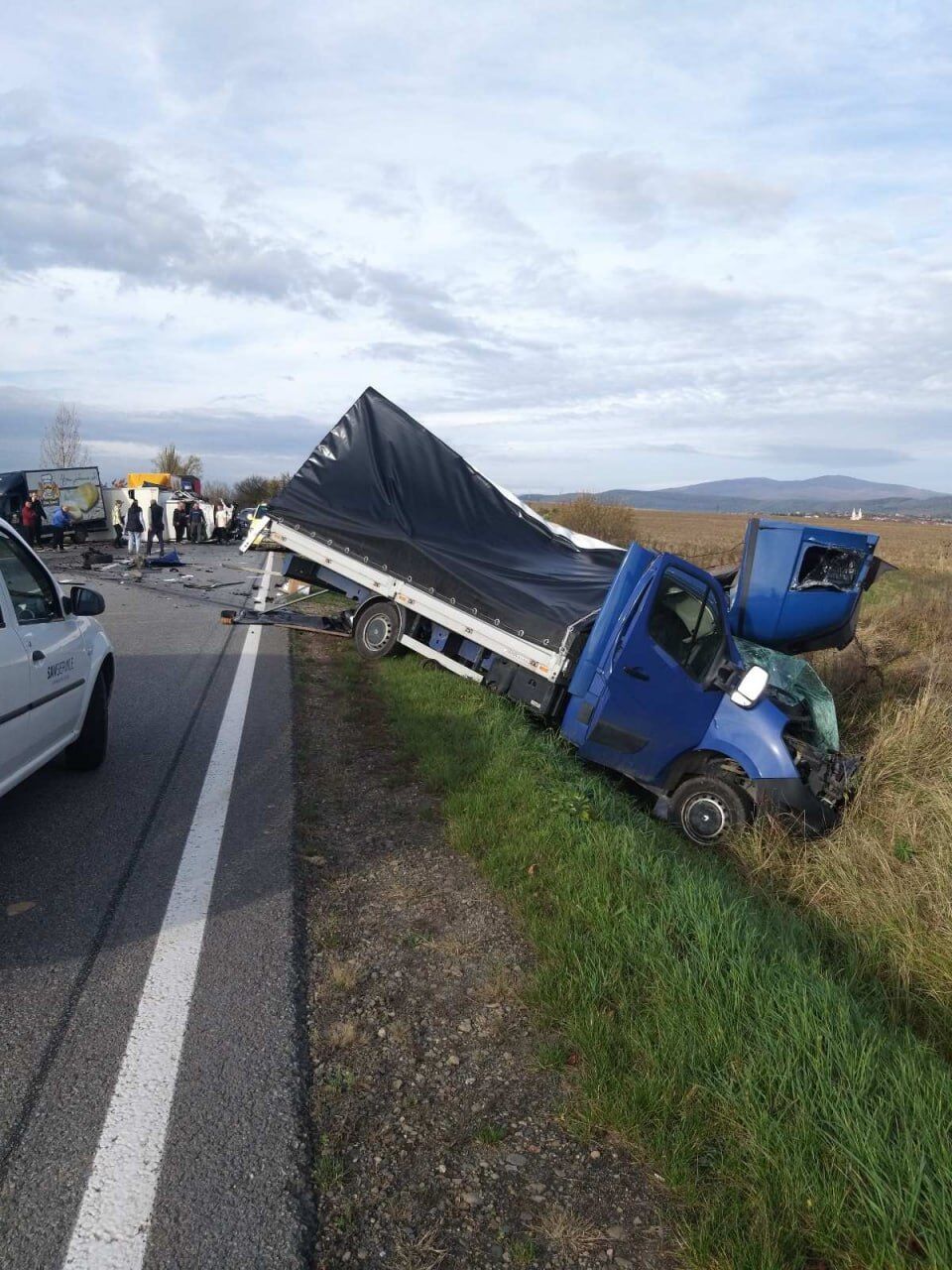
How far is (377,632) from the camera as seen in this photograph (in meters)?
10.5

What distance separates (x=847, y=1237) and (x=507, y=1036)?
1.35 metres

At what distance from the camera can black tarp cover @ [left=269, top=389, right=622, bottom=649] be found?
9.22 meters

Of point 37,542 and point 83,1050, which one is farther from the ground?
point 83,1050

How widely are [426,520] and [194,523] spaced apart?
24.2 metres

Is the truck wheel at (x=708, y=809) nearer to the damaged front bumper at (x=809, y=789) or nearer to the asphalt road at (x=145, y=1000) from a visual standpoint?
the damaged front bumper at (x=809, y=789)

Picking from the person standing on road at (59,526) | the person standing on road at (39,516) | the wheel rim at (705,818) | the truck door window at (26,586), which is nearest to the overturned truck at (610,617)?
the wheel rim at (705,818)

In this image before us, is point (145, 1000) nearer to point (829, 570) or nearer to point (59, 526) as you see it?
point (829, 570)

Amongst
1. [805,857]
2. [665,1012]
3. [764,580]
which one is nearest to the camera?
[665,1012]

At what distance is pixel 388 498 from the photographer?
10609 millimetres

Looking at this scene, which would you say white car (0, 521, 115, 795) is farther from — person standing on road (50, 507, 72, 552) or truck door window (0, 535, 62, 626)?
person standing on road (50, 507, 72, 552)

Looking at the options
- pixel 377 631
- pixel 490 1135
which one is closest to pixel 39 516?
pixel 377 631

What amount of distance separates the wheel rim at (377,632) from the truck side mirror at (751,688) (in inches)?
189

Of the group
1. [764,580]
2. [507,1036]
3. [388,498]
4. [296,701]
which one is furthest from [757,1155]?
[388,498]

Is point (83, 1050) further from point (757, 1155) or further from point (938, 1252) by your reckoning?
point (938, 1252)
